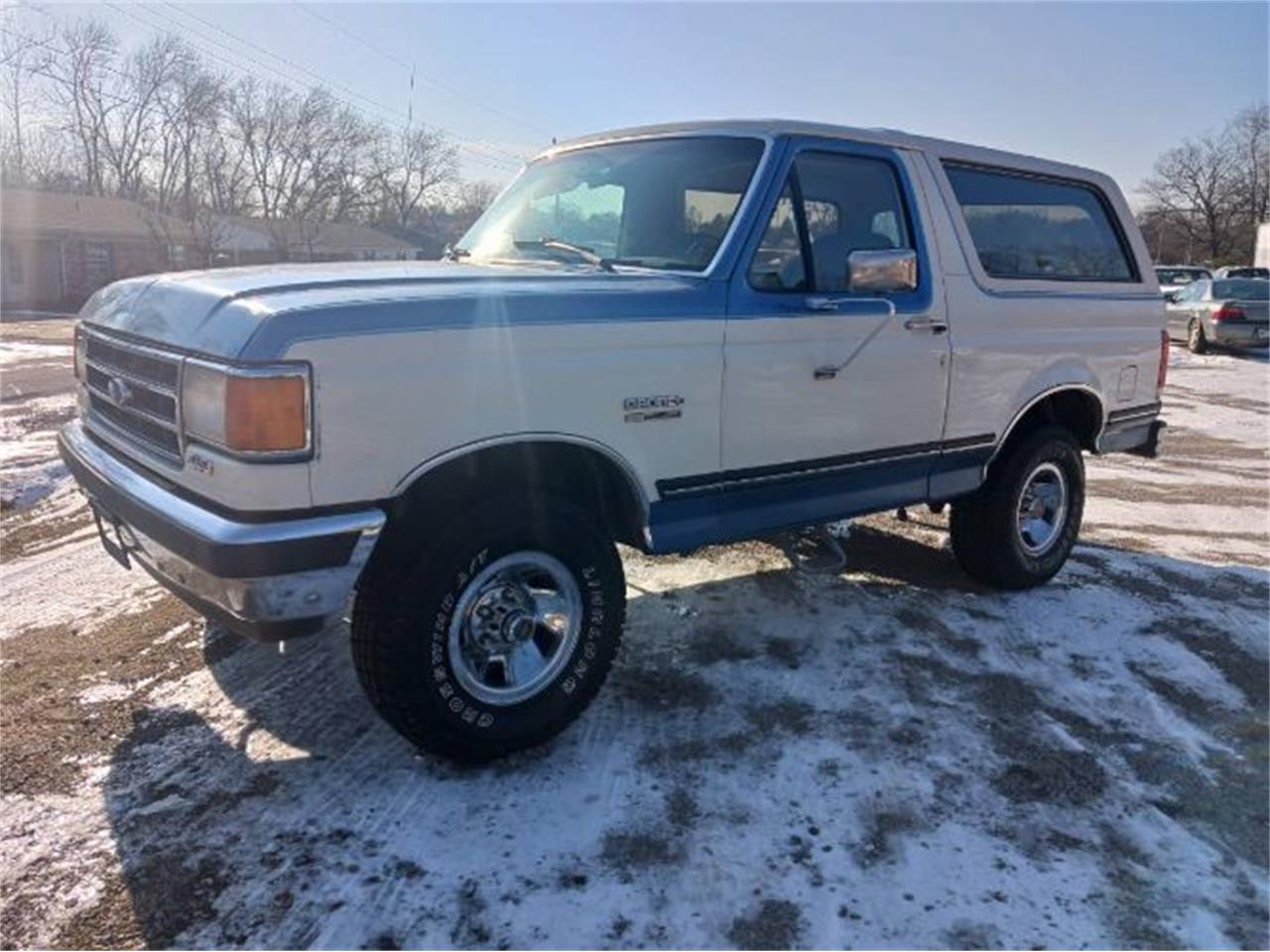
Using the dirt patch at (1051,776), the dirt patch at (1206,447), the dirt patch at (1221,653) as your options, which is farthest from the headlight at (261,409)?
the dirt patch at (1206,447)

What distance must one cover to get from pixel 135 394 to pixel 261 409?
35.6 inches

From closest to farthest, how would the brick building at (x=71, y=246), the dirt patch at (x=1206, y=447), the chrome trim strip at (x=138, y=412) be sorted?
the chrome trim strip at (x=138, y=412)
the dirt patch at (x=1206, y=447)
the brick building at (x=71, y=246)

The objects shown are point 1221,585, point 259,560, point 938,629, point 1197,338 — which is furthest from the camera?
point 1197,338

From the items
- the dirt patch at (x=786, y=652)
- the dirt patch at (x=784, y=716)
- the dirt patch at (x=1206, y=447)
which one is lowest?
the dirt patch at (x=784, y=716)

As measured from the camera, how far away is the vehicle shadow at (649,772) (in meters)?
2.64

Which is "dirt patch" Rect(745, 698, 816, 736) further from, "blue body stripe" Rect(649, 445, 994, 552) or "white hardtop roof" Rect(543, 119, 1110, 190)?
"white hardtop roof" Rect(543, 119, 1110, 190)

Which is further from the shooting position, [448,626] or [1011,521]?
[1011,521]

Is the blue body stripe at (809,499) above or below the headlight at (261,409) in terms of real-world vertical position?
below

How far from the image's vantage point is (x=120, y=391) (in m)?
3.35

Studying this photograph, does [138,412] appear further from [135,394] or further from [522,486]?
[522,486]

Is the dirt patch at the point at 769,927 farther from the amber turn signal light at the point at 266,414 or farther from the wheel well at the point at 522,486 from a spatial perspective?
the amber turn signal light at the point at 266,414

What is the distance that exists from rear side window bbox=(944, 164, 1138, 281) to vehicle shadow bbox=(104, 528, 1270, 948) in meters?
1.78

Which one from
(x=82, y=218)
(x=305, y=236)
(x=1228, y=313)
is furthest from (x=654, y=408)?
(x=305, y=236)

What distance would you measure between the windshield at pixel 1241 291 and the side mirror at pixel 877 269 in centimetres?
2116
